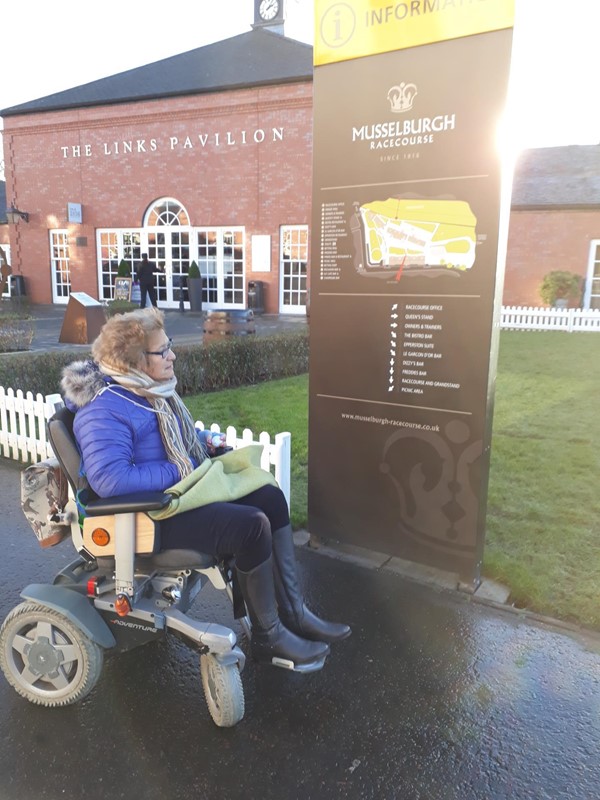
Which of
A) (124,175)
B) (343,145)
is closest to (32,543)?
(343,145)

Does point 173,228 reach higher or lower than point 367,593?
higher

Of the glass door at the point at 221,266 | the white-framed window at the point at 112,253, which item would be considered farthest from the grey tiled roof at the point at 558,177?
the white-framed window at the point at 112,253

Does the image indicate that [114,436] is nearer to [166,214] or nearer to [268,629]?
[268,629]

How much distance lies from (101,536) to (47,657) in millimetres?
559

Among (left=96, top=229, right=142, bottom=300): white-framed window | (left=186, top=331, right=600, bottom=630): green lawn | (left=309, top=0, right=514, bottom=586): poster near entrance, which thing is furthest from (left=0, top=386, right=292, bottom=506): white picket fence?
(left=96, top=229, right=142, bottom=300): white-framed window

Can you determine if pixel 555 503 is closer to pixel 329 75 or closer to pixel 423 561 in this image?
pixel 423 561

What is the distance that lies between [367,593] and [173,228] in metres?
18.8

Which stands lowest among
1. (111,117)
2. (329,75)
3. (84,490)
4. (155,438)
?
(84,490)

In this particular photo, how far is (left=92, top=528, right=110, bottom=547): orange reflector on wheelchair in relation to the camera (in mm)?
2402

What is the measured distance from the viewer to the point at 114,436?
2408 millimetres

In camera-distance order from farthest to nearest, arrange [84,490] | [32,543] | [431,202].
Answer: [32,543]
[431,202]
[84,490]

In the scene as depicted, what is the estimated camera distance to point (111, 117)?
2036 cm

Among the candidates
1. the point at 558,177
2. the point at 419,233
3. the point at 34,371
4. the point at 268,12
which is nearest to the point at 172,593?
the point at 419,233

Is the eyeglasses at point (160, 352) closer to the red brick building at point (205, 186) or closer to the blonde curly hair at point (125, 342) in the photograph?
the blonde curly hair at point (125, 342)
